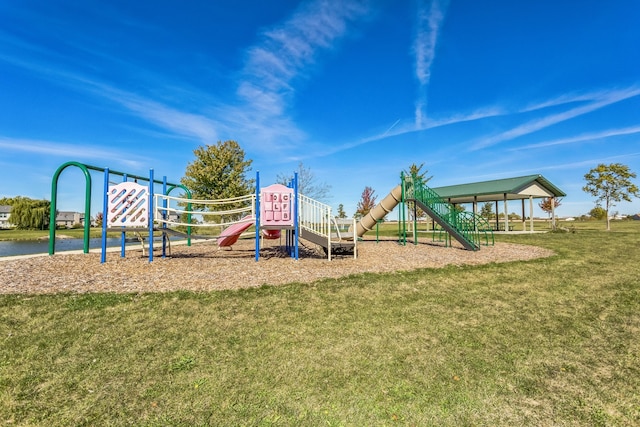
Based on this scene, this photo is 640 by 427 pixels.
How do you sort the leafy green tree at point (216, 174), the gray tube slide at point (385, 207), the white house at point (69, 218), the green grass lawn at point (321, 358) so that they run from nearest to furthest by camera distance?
the green grass lawn at point (321, 358) → the gray tube slide at point (385, 207) → the leafy green tree at point (216, 174) → the white house at point (69, 218)

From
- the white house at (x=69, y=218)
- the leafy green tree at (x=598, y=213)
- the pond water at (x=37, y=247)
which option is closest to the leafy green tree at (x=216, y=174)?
the pond water at (x=37, y=247)

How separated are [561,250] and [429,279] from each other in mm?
8854

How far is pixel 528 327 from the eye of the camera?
488cm

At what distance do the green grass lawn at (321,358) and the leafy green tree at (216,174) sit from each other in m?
18.5

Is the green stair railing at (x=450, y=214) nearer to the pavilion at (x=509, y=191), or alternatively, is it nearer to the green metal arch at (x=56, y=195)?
the pavilion at (x=509, y=191)

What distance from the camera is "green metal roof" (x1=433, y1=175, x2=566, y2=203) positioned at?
2553 centimetres

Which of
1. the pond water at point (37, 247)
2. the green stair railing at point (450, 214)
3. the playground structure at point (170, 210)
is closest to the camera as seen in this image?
the playground structure at point (170, 210)

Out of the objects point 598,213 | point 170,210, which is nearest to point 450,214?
point 170,210

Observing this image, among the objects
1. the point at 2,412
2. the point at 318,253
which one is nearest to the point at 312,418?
the point at 2,412

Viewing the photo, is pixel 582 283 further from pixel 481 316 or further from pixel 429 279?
pixel 481 316

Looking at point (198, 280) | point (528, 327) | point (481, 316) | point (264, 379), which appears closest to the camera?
point (264, 379)

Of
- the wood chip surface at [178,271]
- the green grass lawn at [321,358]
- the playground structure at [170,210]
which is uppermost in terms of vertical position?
the playground structure at [170,210]

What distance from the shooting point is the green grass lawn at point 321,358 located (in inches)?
115

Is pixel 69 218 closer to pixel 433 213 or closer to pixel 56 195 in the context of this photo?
pixel 56 195
